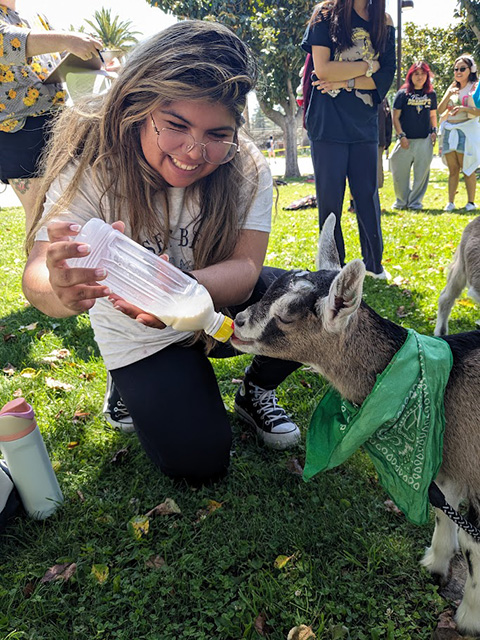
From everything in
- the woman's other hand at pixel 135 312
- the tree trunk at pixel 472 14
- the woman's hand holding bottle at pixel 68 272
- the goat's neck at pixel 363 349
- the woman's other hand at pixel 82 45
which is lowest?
the goat's neck at pixel 363 349

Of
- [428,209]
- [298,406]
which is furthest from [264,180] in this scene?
[428,209]

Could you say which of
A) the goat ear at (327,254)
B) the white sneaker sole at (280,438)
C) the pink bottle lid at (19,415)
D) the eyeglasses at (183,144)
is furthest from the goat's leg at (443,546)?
the pink bottle lid at (19,415)

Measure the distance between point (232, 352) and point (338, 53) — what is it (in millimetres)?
3303

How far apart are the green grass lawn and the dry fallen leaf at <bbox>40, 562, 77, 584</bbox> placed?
24mm

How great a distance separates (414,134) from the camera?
10.1 metres

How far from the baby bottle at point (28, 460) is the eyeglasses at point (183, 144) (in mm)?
1372

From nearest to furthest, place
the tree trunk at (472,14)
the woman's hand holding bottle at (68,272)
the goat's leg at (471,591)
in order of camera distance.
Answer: the woman's hand holding bottle at (68,272)
the goat's leg at (471,591)
the tree trunk at (472,14)

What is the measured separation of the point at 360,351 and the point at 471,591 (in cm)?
99

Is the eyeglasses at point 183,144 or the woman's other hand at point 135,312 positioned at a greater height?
the eyeglasses at point 183,144

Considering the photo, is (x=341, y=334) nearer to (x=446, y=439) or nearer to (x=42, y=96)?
(x=446, y=439)

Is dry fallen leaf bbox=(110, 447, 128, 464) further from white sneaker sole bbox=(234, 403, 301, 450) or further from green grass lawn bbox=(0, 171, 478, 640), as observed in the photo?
white sneaker sole bbox=(234, 403, 301, 450)

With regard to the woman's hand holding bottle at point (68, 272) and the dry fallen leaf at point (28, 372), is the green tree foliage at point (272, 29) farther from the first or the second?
the woman's hand holding bottle at point (68, 272)

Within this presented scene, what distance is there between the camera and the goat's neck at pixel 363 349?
196 cm

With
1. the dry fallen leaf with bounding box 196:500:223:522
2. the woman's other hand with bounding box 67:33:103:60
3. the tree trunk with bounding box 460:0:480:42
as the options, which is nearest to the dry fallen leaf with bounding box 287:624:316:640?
the dry fallen leaf with bounding box 196:500:223:522
